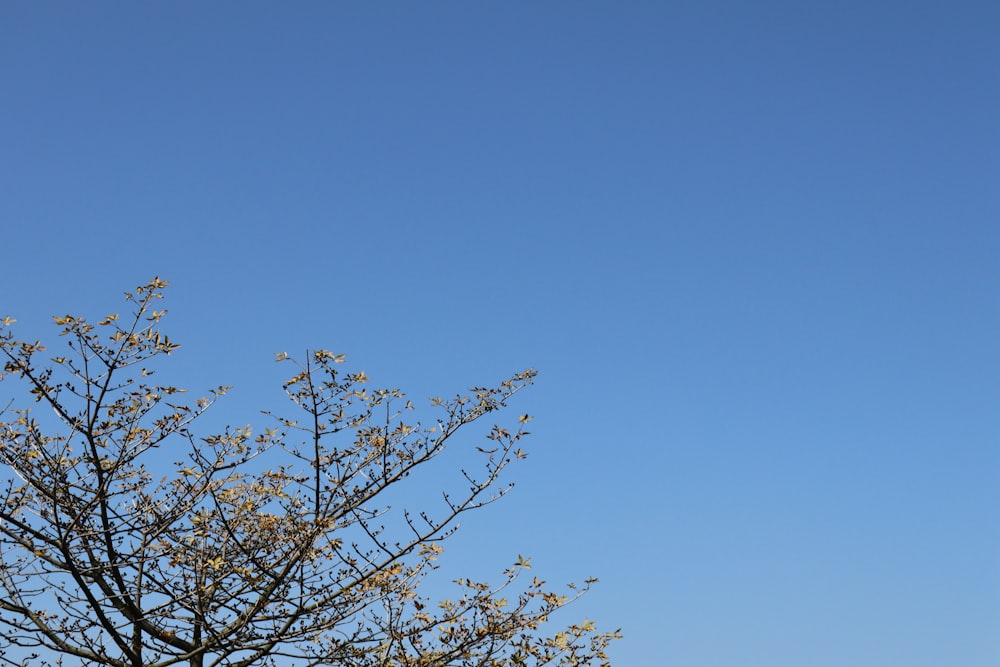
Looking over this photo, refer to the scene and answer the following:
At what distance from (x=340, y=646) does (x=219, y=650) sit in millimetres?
1076

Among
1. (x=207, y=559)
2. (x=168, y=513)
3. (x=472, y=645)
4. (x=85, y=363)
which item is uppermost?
(x=85, y=363)

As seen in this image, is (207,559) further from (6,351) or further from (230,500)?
(6,351)

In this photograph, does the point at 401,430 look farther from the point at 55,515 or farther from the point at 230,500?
the point at 55,515

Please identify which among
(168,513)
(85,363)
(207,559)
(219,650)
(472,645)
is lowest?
(472,645)

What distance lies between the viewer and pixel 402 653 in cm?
893

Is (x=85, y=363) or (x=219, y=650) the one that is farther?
(x=219, y=650)

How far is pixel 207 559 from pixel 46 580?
140 cm

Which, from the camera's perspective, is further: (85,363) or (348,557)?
(348,557)

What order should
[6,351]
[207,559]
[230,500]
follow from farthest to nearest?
[230,500], [207,559], [6,351]

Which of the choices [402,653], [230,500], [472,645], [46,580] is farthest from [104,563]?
[472,645]

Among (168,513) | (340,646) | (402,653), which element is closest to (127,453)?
(168,513)

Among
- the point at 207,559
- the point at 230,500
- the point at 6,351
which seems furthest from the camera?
the point at 230,500

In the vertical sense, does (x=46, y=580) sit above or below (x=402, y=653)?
above

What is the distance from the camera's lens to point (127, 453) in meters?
8.27
